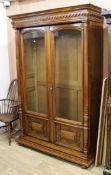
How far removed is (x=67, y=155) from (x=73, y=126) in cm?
39

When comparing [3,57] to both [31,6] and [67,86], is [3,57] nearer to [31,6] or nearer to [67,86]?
[31,6]

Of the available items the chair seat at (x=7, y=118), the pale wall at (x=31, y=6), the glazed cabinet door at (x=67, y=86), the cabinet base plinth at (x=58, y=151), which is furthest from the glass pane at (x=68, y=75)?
the chair seat at (x=7, y=118)

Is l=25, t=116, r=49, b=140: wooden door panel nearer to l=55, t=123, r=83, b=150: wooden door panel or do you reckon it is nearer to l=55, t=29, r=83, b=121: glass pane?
l=55, t=123, r=83, b=150: wooden door panel

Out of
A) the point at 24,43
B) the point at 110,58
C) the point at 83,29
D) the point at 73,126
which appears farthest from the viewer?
the point at 24,43

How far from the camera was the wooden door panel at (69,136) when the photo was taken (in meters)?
2.86

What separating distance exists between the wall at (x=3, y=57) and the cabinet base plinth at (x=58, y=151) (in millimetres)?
1055

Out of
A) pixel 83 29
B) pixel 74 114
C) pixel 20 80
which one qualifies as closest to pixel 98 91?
pixel 74 114

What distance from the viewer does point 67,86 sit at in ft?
9.96

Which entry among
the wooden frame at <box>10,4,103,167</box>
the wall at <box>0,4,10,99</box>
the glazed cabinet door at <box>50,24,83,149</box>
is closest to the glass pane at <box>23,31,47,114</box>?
the wooden frame at <box>10,4,103,167</box>

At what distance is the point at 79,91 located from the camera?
288 cm

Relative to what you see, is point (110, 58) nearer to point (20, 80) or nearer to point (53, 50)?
point (53, 50)

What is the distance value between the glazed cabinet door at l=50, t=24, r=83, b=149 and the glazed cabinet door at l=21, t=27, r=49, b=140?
0.17 meters

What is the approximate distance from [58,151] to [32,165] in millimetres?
384

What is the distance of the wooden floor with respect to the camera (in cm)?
271
